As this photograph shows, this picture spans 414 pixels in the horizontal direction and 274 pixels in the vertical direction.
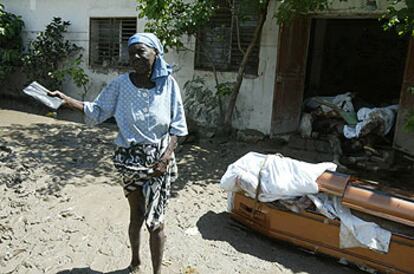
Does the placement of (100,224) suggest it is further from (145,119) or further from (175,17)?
(175,17)

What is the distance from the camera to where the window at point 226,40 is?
23.2 feet

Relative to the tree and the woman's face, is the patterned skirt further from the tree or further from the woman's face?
the tree

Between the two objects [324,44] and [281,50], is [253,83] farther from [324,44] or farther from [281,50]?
[324,44]

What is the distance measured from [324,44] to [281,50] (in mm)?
2894

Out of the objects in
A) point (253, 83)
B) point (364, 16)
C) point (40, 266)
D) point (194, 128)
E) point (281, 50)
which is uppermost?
point (364, 16)

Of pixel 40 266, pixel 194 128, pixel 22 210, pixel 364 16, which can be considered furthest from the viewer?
pixel 194 128

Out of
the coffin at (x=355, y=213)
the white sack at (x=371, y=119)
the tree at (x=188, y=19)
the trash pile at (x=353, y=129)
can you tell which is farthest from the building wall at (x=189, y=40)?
the coffin at (x=355, y=213)

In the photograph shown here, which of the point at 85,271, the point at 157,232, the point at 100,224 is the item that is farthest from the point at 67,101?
the point at 100,224

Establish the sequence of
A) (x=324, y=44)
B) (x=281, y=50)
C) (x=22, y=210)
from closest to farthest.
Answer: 1. (x=22, y=210)
2. (x=281, y=50)
3. (x=324, y=44)

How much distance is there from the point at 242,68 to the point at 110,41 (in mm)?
3778

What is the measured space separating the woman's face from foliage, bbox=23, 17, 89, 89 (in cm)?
713

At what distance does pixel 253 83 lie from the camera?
23.3 ft

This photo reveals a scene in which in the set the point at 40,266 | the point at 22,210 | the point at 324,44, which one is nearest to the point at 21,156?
the point at 22,210

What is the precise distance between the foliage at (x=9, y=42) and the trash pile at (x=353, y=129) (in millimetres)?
7111
